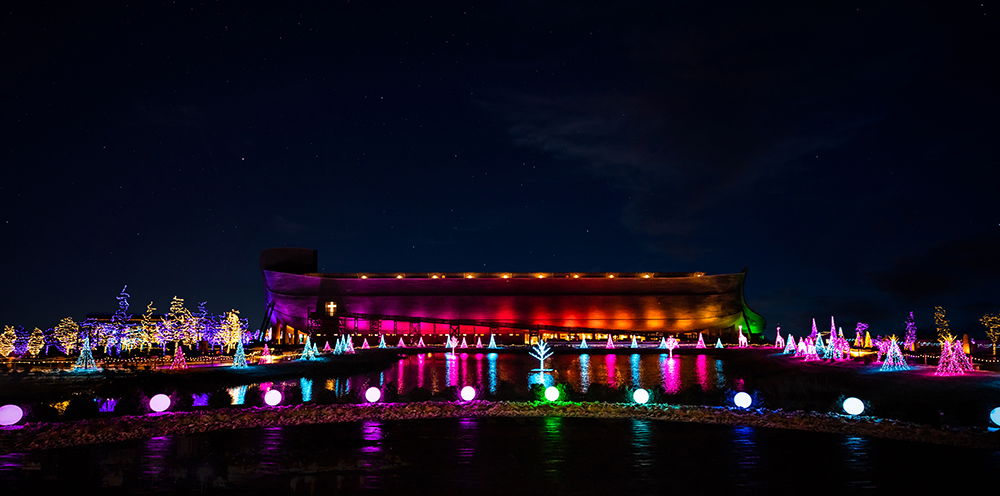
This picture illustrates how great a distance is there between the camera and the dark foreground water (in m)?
8.34

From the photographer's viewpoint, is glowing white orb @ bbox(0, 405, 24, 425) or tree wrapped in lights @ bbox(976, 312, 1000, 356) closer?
glowing white orb @ bbox(0, 405, 24, 425)

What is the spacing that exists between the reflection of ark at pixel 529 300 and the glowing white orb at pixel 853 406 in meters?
85.6

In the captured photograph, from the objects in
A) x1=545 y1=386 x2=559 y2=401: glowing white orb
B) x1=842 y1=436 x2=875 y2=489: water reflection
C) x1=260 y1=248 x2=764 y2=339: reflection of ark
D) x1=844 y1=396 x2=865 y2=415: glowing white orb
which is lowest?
x1=842 y1=436 x2=875 y2=489: water reflection

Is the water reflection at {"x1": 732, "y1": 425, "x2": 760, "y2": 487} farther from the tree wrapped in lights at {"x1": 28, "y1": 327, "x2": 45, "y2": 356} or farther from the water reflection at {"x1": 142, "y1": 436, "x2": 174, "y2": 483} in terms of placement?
the tree wrapped in lights at {"x1": 28, "y1": 327, "x2": 45, "y2": 356}

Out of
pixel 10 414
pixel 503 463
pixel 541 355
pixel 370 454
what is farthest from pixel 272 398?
pixel 541 355

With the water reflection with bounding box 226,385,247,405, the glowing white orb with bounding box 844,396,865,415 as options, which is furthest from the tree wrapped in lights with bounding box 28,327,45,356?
the glowing white orb with bounding box 844,396,865,415

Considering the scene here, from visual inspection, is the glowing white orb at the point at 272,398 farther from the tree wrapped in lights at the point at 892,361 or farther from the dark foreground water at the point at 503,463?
the tree wrapped in lights at the point at 892,361

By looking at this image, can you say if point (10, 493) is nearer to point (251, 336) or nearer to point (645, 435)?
point (645, 435)

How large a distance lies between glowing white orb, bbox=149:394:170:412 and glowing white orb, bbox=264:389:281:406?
195 centimetres

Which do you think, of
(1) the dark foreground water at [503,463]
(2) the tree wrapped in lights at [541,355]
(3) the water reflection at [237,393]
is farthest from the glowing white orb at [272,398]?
(2) the tree wrapped in lights at [541,355]

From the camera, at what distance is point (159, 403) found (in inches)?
548

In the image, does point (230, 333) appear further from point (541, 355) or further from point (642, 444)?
point (642, 444)

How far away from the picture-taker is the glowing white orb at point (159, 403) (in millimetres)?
13898

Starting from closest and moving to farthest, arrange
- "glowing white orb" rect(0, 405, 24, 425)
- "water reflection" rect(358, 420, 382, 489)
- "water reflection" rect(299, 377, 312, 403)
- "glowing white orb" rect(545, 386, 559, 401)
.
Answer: "water reflection" rect(358, 420, 382, 489) → "glowing white orb" rect(0, 405, 24, 425) → "glowing white orb" rect(545, 386, 559, 401) → "water reflection" rect(299, 377, 312, 403)
